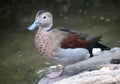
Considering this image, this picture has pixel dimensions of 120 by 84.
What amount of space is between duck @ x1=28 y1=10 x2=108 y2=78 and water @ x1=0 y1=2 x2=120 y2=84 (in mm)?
984

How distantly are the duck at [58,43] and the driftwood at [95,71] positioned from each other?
195mm

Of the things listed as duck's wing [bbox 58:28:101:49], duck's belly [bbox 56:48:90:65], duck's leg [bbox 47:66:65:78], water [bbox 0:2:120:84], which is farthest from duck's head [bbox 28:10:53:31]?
water [bbox 0:2:120:84]

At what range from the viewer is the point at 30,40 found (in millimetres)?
6586

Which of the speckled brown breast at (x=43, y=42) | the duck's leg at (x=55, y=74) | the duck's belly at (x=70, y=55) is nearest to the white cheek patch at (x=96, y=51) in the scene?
the duck's belly at (x=70, y=55)

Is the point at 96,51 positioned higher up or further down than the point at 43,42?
further down

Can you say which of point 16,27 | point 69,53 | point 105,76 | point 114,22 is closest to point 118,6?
point 114,22

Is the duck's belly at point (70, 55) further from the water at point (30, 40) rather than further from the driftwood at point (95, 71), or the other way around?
the water at point (30, 40)

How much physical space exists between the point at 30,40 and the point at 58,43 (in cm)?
257

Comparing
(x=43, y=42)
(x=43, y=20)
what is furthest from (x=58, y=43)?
(x=43, y=20)

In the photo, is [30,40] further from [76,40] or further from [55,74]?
[76,40]

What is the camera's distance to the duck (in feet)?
13.2

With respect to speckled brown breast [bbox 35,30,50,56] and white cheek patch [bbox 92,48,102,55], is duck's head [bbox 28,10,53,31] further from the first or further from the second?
white cheek patch [bbox 92,48,102,55]

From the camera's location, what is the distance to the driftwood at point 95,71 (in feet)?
11.4

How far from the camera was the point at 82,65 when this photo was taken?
14.6ft
